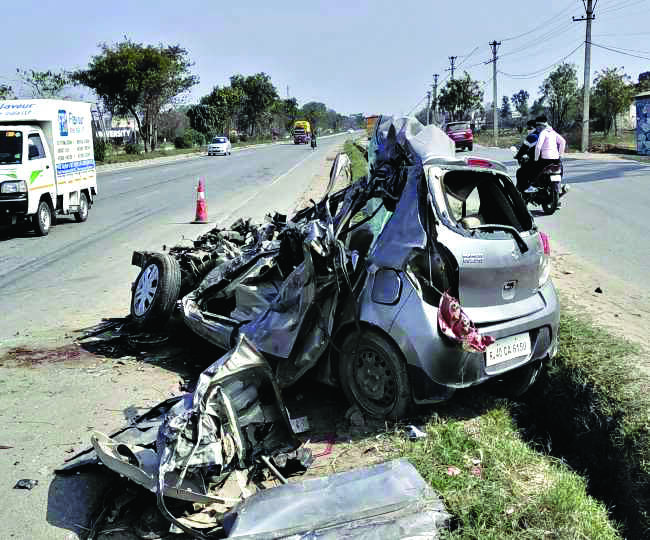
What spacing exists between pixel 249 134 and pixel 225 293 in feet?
302

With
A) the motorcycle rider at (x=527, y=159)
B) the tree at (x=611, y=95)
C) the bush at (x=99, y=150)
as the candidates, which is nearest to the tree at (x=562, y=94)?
the tree at (x=611, y=95)

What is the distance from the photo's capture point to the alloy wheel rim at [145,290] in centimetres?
618

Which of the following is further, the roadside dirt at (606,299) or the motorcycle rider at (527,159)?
the motorcycle rider at (527,159)

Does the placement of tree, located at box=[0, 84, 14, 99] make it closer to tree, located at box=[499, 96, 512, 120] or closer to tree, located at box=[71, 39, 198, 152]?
tree, located at box=[71, 39, 198, 152]

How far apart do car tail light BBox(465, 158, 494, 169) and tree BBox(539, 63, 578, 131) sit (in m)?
55.4

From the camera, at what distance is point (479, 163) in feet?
15.7

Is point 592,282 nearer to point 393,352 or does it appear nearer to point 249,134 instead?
point 393,352

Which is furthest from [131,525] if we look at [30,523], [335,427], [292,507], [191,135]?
[191,135]

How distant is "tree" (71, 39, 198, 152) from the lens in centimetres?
4434

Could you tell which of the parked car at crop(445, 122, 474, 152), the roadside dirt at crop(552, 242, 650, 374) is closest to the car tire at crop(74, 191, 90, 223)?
the roadside dirt at crop(552, 242, 650, 374)

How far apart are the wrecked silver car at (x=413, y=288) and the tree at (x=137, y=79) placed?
4368cm

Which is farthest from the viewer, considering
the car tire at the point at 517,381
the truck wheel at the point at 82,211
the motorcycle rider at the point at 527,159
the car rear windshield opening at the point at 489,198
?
the truck wheel at the point at 82,211

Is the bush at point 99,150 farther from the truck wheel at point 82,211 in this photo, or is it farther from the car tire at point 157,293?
the car tire at point 157,293

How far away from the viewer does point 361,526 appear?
3.01 metres
